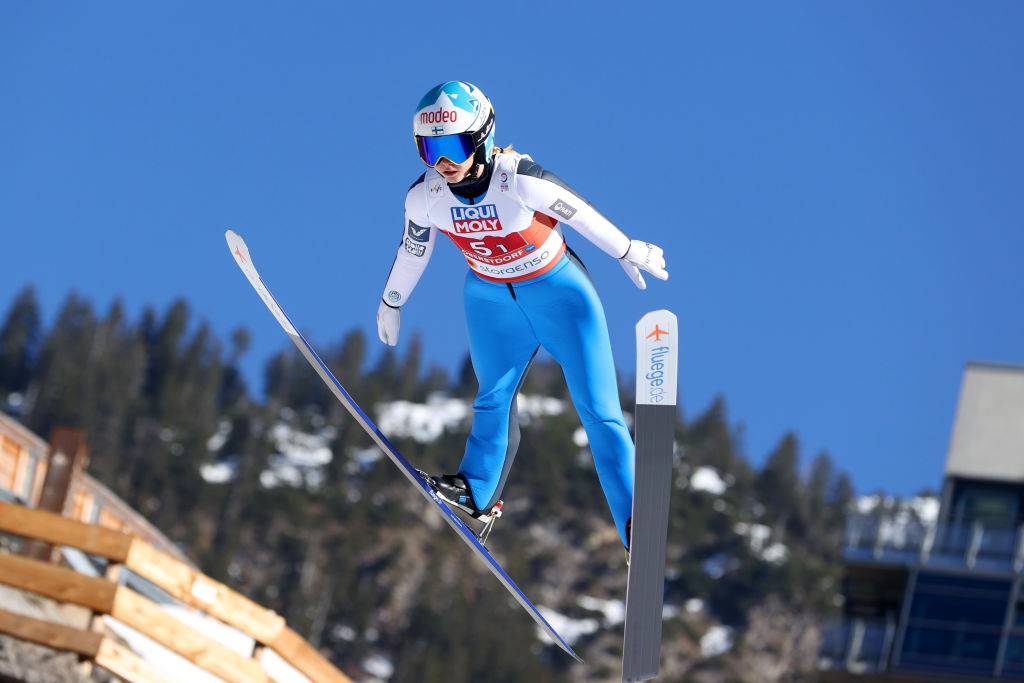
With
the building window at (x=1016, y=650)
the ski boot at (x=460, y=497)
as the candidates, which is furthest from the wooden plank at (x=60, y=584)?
the building window at (x=1016, y=650)

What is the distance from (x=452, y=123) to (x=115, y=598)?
10.0 ft

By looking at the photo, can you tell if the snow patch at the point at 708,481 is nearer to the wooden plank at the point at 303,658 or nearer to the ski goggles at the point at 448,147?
the wooden plank at the point at 303,658

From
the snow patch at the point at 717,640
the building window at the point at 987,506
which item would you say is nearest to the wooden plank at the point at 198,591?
the building window at the point at 987,506

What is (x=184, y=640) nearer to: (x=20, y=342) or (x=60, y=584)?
(x=60, y=584)

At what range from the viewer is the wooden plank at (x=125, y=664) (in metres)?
6.96

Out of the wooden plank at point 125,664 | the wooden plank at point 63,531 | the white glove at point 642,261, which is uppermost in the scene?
the white glove at point 642,261

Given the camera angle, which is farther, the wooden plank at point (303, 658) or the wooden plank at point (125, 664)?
the wooden plank at point (303, 658)

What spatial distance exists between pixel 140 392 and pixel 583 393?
11568cm

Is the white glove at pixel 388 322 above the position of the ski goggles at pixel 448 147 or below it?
below

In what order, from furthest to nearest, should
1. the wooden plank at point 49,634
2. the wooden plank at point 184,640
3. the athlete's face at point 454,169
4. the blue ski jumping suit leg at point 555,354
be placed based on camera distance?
the wooden plank at point 184,640 → the wooden plank at point 49,634 → the blue ski jumping suit leg at point 555,354 → the athlete's face at point 454,169

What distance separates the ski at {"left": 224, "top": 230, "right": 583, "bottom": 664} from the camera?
6742mm

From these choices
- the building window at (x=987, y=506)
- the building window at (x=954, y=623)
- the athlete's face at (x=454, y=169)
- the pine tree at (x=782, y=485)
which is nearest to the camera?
the athlete's face at (x=454, y=169)

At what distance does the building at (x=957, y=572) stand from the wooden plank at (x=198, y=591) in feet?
72.6

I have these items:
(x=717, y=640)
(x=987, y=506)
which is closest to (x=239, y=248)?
(x=987, y=506)
